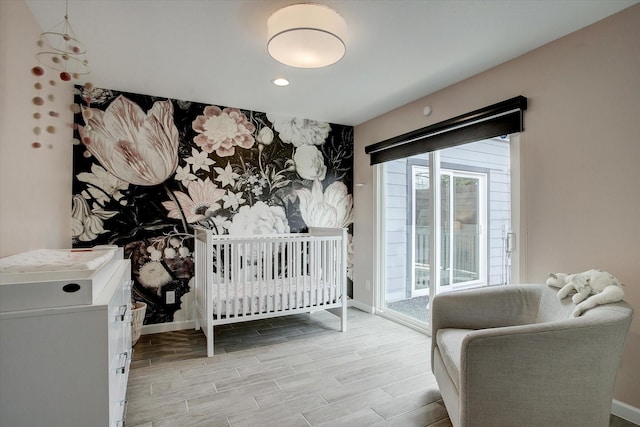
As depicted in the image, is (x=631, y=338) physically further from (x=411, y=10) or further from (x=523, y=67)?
(x=411, y=10)

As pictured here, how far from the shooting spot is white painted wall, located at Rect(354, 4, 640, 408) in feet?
6.08

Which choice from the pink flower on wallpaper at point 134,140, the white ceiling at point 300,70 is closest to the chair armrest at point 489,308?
the white ceiling at point 300,70

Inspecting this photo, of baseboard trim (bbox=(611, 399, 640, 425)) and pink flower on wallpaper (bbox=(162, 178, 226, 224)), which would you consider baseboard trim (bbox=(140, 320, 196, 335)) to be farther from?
baseboard trim (bbox=(611, 399, 640, 425))

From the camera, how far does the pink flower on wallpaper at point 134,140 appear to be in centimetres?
301

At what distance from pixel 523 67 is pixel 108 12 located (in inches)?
108

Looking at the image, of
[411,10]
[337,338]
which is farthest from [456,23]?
[337,338]

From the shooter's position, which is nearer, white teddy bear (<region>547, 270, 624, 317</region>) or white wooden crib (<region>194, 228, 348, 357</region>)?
white teddy bear (<region>547, 270, 624, 317</region>)

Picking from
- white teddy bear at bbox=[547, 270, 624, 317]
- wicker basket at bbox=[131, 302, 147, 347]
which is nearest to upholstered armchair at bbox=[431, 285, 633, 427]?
white teddy bear at bbox=[547, 270, 624, 317]

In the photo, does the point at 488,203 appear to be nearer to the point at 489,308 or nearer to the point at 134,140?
the point at 489,308

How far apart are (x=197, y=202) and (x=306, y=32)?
219cm

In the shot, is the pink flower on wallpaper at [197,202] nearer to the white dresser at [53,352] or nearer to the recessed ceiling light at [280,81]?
the recessed ceiling light at [280,81]

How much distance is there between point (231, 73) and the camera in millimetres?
2691

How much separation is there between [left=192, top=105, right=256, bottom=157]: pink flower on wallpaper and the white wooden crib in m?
0.92

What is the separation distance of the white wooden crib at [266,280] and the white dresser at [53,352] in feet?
5.24
